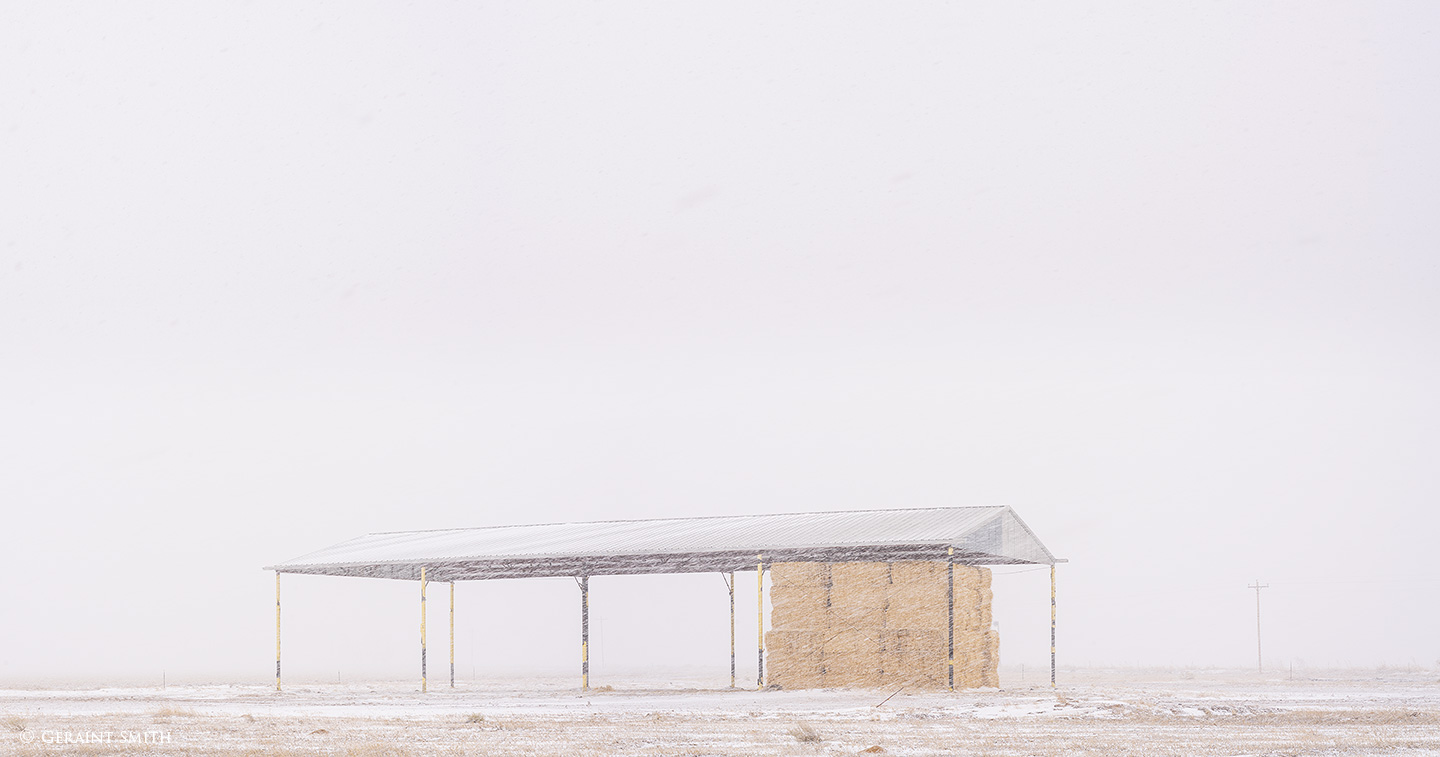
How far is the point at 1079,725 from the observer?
17.7 metres

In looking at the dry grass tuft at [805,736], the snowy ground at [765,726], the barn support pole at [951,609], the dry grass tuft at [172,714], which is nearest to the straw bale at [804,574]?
the barn support pole at [951,609]

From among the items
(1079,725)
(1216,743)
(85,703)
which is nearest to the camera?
(1216,743)

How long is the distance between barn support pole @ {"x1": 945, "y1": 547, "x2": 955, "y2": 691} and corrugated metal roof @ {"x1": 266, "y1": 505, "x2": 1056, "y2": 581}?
0.37m

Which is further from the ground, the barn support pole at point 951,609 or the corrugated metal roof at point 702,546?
the corrugated metal roof at point 702,546

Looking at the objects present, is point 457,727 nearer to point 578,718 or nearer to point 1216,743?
point 578,718

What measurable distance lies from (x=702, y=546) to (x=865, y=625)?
3817 millimetres

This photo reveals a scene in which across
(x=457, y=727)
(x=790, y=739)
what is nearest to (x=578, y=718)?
(x=457, y=727)

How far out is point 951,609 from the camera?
26781mm

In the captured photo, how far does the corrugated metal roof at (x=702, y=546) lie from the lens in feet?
92.2

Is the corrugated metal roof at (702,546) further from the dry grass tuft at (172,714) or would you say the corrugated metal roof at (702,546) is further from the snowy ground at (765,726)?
the dry grass tuft at (172,714)

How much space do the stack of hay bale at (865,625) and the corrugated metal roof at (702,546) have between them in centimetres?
42

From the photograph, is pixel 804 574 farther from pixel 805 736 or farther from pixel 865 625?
pixel 805 736

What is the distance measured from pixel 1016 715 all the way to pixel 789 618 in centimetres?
993

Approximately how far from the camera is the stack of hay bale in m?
28.0
